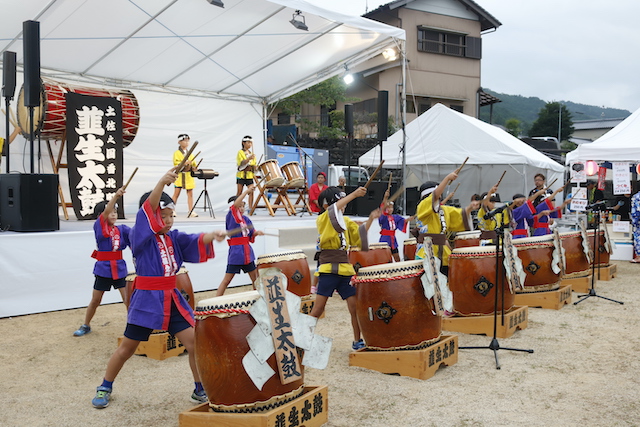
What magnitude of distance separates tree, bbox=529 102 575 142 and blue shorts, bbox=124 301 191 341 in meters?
34.0

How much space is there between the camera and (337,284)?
154 inches

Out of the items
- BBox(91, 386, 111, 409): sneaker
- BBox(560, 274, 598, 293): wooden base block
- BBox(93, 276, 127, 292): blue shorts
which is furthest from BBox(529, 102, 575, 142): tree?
BBox(91, 386, 111, 409): sneaker

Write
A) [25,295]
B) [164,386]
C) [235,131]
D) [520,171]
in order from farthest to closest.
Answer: [520,171]
[235,131]
[25,295]
[164,386]

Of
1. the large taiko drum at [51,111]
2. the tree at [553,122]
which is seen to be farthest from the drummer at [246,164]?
the tree at [553,122]

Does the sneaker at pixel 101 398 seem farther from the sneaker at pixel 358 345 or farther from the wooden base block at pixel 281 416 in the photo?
the sneaker at pixel 358 345

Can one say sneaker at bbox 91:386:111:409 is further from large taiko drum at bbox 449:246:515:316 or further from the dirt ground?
large taiko drum at bbox 449:246:515:316

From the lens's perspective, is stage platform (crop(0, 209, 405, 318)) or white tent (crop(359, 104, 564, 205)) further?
white tent (crop(359, 104, 564, 205))

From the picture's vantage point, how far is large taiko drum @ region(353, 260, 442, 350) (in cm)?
349

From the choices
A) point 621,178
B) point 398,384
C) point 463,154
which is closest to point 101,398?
point 398,384

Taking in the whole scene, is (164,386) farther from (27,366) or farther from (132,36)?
(132,36)

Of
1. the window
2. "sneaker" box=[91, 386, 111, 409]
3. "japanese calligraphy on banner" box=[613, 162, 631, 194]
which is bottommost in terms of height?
"sneaker" box=[91, 386, 111, 409]

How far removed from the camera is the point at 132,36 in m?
7.81

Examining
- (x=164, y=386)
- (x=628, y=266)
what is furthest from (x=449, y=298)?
(x=628, y=266)

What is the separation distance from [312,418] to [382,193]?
6942 mm
